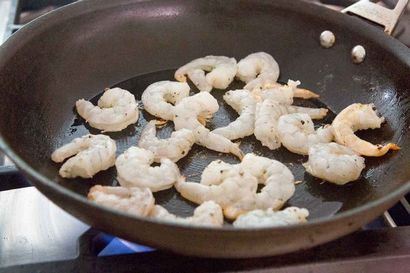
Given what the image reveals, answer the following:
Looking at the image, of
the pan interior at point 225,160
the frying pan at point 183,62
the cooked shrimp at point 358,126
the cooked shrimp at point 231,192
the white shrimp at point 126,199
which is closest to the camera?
the frying pan at point 183,62

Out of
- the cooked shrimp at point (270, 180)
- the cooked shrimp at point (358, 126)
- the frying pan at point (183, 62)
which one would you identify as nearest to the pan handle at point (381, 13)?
the frying pan at point (183, 62)

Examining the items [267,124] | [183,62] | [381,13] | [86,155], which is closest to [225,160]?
[267,124]

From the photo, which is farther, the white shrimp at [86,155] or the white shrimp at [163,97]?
the white shrimp at [163,97]

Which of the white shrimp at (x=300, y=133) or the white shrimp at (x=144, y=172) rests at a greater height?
the white shrimp at (x=300, y=133)

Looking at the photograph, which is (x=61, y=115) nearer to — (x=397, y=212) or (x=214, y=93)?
(x=214, y=93)

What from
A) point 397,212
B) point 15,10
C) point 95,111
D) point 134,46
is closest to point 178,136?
point 95,111

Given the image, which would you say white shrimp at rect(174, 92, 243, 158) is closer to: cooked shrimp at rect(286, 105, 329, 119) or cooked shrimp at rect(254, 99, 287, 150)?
cooked shrimp at rect(254, 99, 287, 150)

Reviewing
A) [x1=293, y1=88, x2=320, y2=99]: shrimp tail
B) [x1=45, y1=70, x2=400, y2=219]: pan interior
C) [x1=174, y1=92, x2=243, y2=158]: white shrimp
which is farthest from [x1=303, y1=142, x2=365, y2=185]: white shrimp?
[x1=293, y1=88, x2=320, y2=99]: shrimp tail

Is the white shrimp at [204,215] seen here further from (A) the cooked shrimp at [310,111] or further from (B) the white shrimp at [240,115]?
(A) the cooked shrimp at [310,111]
